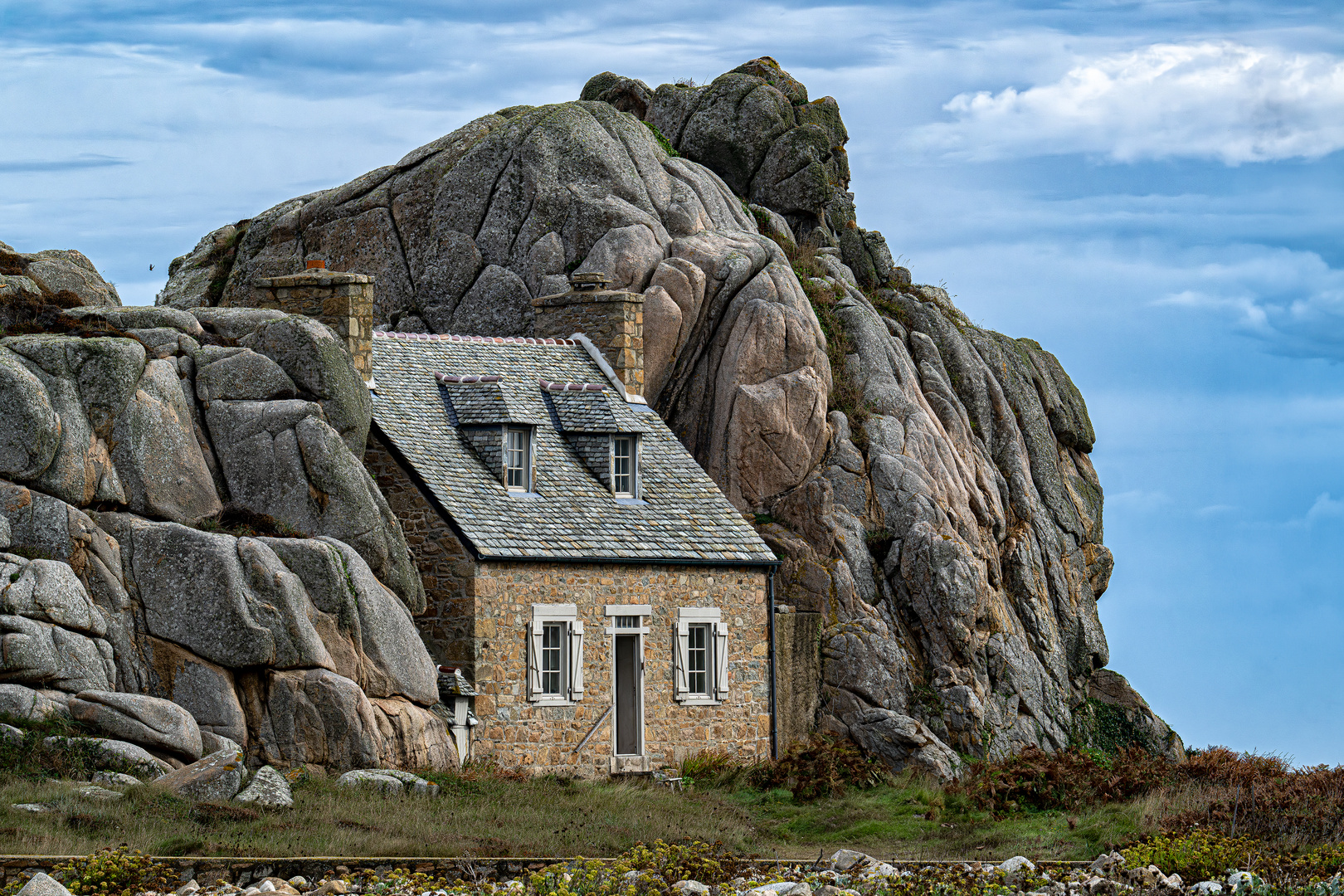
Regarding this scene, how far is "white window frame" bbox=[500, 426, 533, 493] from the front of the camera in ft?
102

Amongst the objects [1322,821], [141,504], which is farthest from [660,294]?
[1322,821]

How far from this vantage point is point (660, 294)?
39.2 metres

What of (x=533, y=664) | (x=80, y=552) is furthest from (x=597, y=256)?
(x=80, y=552)

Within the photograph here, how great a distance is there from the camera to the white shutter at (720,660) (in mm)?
31406

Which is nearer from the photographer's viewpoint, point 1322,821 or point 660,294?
point 1322,821

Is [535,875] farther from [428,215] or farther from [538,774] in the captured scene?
[428,215]

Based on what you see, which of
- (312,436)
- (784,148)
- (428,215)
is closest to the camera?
(312,436)

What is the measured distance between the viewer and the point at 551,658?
2983cm

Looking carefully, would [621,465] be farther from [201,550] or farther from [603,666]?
[201,550]

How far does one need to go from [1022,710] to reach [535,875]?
2430 cm

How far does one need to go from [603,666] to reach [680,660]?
165 cm

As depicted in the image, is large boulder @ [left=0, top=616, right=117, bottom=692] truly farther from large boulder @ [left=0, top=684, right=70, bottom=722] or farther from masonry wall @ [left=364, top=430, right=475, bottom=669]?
masonry wall @ [left=364, top=430, right=475, bottom=669]

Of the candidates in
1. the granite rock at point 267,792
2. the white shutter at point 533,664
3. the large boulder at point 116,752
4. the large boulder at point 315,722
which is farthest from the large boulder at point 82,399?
the white shutter at point 533,664

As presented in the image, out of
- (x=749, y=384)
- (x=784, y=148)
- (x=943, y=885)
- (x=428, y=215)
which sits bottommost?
(x=943, y=885)
